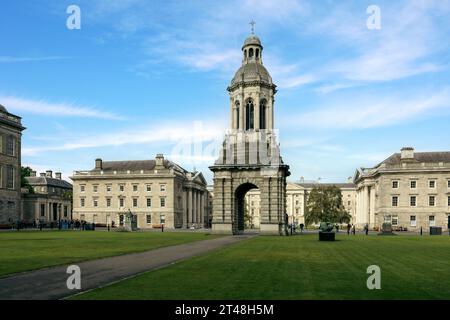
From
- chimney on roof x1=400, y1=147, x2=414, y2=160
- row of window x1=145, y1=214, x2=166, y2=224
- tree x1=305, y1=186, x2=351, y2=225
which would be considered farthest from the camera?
tree x1=305, y1=186, x2=351, y2=225

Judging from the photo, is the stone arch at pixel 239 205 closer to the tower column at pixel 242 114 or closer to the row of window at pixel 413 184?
the tower column at pixel 242 114

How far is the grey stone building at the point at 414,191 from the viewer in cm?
8619

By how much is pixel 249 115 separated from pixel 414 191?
1709 inches

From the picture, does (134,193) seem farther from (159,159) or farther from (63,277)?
(63,277)

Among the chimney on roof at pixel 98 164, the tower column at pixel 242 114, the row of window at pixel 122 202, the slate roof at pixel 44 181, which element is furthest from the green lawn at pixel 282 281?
the slate roof at pixel 44 181

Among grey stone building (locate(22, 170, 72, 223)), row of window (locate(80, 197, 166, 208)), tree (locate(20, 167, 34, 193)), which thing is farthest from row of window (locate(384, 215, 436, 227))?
tree (locate(20, 167, 34, 193))

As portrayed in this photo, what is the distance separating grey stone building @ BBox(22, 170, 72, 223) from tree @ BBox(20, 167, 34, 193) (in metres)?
2.08

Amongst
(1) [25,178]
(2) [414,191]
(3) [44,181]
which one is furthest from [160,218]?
(2) [414,191]

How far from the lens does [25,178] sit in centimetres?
11206

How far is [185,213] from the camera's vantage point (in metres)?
106

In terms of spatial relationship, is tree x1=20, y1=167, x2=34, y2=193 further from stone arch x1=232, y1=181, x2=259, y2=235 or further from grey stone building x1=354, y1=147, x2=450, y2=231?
grey stone building x1=354, y1=147, x2=450, y2=231

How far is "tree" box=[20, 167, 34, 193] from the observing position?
338 feet

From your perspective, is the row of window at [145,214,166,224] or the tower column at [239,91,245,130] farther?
the row of window at [145,214,166,224]
